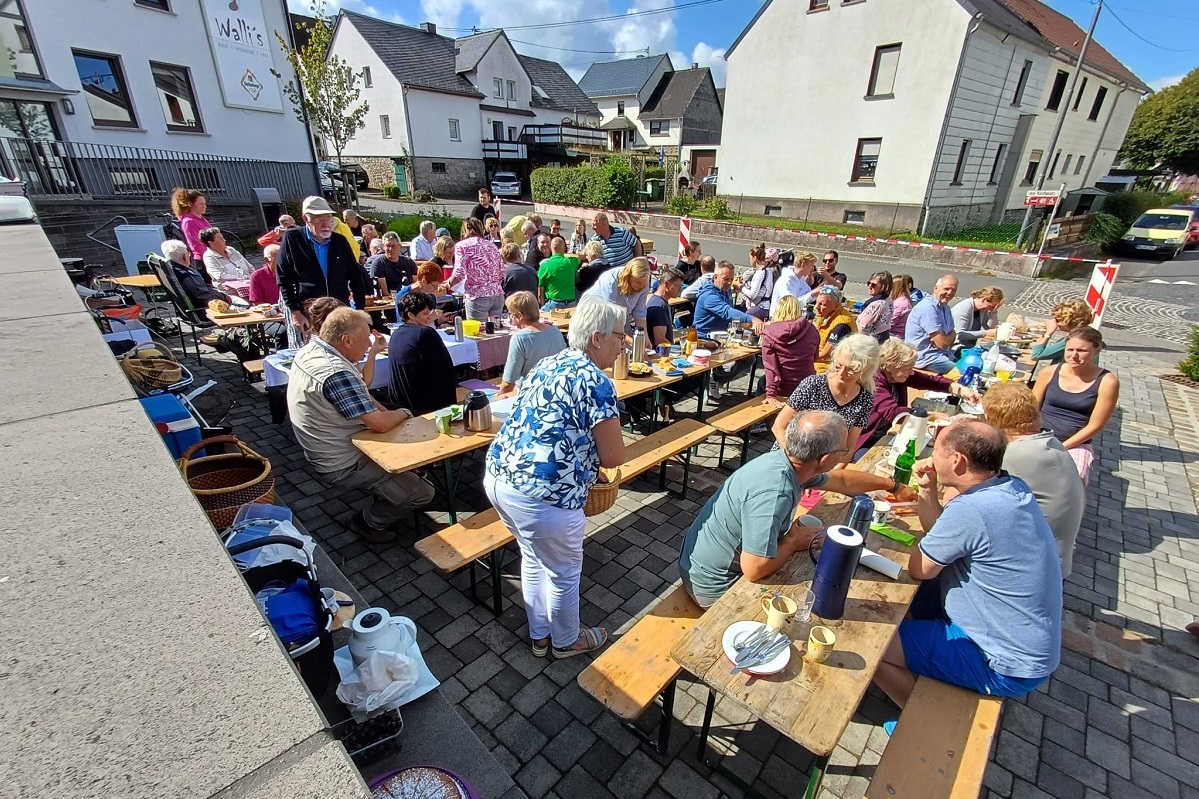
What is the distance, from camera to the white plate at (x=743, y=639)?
2066 millimetres

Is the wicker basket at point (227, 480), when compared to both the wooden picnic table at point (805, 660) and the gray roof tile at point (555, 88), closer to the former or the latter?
the wooden picnic table at point (805, 660)

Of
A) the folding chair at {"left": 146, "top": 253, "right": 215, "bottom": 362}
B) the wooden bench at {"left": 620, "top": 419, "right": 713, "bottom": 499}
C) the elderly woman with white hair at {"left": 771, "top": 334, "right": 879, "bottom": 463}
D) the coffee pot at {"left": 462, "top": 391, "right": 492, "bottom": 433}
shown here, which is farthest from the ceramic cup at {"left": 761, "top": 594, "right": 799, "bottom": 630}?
the folding chair at {"left": 146, "top": 253, "right": 215, "bottom": 362}

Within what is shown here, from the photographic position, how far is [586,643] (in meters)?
3.30

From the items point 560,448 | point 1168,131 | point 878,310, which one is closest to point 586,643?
point 560,448

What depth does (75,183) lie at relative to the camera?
41.6 feet

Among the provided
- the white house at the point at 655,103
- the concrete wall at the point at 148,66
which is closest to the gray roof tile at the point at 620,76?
the white house at the point at 655,103

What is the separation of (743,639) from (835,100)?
24.1m

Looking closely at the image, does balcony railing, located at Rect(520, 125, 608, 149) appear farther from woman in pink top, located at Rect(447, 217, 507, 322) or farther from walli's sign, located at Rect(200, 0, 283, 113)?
woman in pink top, located at Rect(447, 217, 507, 322)

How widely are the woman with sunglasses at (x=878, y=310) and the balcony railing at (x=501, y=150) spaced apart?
32.5m

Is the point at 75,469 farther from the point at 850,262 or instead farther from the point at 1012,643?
the point at 850,262

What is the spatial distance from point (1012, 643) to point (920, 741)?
62cm

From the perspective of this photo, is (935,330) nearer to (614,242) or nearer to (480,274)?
(614,242)

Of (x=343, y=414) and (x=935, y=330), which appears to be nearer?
(x=343, y=414)

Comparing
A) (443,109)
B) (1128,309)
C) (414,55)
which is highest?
(414,55)
